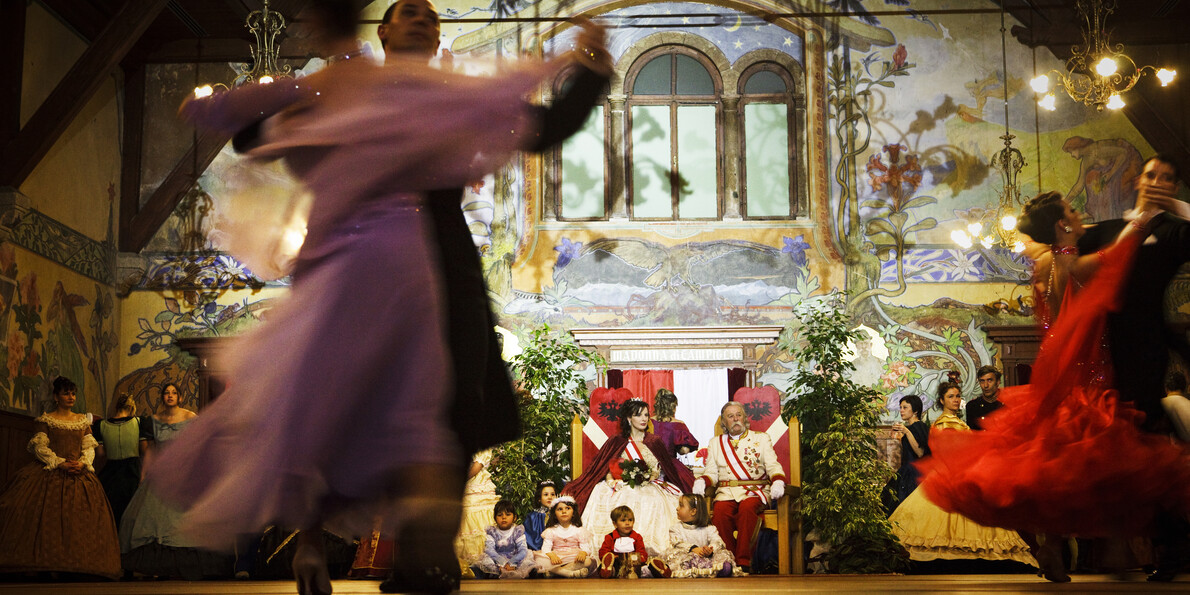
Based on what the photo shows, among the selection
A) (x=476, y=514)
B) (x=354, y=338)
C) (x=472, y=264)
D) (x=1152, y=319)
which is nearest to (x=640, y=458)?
(x=476, y=514)

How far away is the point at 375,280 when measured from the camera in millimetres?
2146

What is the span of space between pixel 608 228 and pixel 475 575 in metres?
3.83

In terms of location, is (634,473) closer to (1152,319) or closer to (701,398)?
(701,398)

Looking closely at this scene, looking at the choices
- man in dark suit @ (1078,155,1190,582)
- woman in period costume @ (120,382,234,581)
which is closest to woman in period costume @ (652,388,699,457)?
woman in period costume @ (120,382,234,581)

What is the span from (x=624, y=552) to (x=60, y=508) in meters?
3.75

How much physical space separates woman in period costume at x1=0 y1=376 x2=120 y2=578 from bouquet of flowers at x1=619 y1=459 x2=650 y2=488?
3.55 meters

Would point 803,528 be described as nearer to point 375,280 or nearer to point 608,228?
point 608,228

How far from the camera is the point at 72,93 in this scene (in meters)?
9.02

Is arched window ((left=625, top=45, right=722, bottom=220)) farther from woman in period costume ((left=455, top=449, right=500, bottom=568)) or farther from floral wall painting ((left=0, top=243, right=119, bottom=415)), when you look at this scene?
floral wall painting ((left=0, top=243, right=119, bottom=415))

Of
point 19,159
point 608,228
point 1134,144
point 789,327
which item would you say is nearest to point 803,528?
point 789,327

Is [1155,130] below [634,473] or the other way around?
the other way around

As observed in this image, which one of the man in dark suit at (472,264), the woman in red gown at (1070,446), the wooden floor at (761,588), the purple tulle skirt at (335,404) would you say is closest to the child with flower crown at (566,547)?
the wooden floor at (761,588)

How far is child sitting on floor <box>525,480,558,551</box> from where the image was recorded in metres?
8.12

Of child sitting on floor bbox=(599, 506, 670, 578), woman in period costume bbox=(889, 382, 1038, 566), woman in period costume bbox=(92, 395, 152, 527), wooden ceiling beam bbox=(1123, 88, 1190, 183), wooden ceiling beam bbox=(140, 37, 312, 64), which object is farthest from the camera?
wooden ceiling beam bbox=(140, 37, 312, 64)
